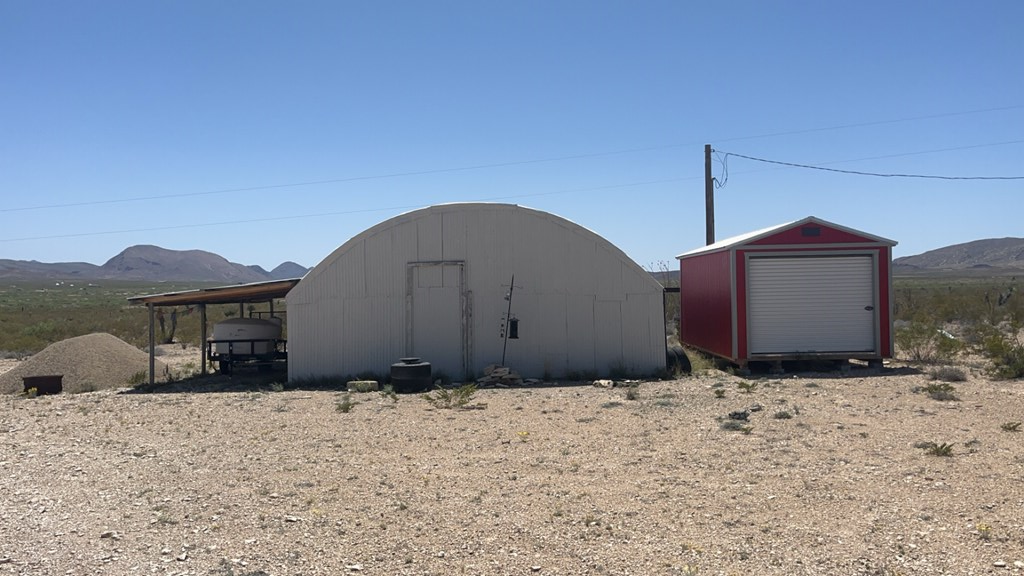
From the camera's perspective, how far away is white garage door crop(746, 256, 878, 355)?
61.4 ft

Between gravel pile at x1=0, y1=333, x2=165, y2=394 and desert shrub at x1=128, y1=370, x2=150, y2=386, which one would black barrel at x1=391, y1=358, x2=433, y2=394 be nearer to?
desert shrub at x1=128, y1=370, x2=150, y2=386

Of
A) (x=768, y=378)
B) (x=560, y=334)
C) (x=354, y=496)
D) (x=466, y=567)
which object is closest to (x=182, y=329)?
(x=560, y=334)

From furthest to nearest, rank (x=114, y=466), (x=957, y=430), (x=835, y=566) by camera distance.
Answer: (x=957, y=430), (x=114, y=466), (x=835, y=566)

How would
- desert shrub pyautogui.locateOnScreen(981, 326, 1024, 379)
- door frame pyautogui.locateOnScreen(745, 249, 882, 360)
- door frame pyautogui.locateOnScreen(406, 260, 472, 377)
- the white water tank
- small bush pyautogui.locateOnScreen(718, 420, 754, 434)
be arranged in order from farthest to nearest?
the white water tank, door frame pyautogui.locateOnScreen(745, 249, 882, 360), door frame pyautogui.locateOnScreen(406, 260, 472, 377), desert shrub pyautogui.locateOnScreen(981, 326, 1024, 379), small bush pyautogui.locateOnScreen(718, 420, 754, 434)

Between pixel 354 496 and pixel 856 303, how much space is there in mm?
13996

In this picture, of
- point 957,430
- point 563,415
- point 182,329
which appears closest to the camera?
point 957,430

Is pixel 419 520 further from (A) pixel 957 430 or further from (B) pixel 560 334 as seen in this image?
(B) pixel 560 334

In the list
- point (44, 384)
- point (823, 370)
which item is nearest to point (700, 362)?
point (823, 370)

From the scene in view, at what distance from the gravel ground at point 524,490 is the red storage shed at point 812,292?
4511 millimetres

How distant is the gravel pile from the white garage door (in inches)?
574

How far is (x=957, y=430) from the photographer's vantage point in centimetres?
1107

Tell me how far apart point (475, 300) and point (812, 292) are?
739 cm

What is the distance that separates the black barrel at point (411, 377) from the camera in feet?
54.1

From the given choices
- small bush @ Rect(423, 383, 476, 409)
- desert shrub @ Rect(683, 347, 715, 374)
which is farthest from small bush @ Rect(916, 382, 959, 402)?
small bush @ Rect(423, 383, 476, 409)
